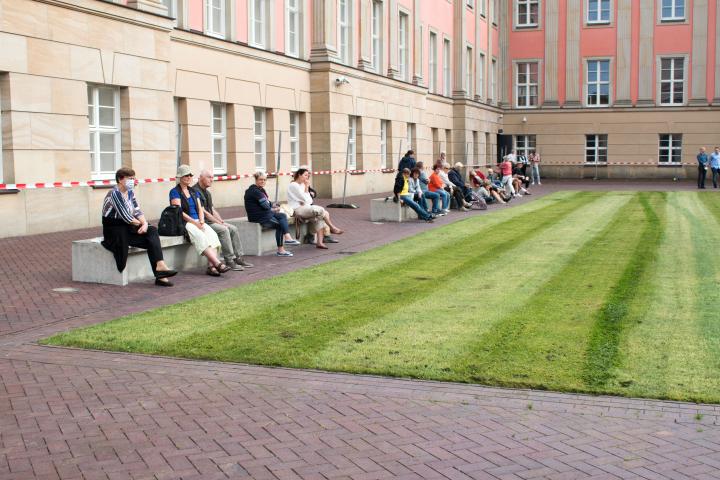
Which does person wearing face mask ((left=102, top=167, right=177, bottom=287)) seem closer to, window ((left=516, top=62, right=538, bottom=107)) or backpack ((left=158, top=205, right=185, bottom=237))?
backpack ((left=158, top=205, right=185, bottom=237))

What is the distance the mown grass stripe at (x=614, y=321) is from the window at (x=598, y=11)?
4327cm

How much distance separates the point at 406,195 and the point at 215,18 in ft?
26.9

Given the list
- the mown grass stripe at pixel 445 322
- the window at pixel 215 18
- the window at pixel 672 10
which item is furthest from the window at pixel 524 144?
the mown grass stripe at pixel 445 322

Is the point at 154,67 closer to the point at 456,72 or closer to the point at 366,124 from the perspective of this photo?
the point at 366,124

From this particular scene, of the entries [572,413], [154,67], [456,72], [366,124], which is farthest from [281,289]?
[456,72]

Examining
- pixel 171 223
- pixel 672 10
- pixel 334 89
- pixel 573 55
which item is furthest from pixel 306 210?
pixel 672 10

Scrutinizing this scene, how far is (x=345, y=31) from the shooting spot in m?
35.5

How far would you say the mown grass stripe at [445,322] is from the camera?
791cm

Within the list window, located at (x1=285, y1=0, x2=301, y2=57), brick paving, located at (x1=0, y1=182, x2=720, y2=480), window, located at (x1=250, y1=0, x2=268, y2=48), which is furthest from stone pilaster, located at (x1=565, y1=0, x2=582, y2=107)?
brick paving, located at (x1=0, y1=182, x2=720, y2=480)

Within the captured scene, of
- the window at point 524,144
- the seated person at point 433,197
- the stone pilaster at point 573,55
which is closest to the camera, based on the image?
the seated person at point 433,197

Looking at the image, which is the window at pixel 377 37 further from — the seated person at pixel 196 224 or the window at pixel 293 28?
the seated person at pixel 196 224

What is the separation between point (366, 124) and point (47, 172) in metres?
18.9

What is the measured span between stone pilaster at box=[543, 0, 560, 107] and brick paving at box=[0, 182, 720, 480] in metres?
53.3

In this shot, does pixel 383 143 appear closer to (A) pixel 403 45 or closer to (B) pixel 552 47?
(A) pixel 403 45
